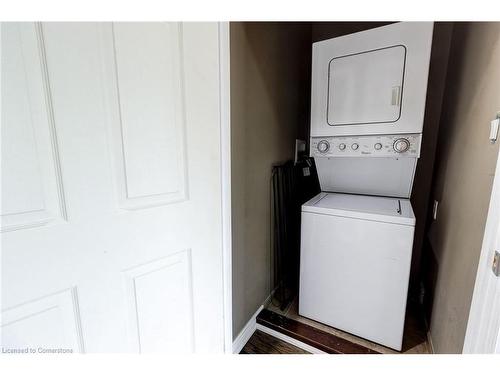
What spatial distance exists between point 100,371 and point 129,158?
2.16 feet

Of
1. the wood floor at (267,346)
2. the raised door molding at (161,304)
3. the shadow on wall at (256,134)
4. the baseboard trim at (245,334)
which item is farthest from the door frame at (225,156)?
the wood floor at (267,346)

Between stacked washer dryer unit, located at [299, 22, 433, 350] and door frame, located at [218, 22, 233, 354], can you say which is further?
stacked washer dryer unit, located at [299, 22, 433, 350]

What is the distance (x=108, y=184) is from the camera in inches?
26.4

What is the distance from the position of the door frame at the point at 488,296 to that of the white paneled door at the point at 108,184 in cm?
103

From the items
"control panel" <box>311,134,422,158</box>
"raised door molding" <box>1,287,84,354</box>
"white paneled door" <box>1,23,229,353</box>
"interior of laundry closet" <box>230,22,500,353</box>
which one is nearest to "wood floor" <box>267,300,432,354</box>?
"interior of laundry closet" <box>230,22,500,353</box>

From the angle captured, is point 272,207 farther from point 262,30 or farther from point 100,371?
point 100,371

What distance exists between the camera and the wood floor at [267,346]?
154cm

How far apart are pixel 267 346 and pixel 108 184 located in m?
1.56

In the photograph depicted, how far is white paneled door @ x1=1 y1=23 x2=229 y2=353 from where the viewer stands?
530mm

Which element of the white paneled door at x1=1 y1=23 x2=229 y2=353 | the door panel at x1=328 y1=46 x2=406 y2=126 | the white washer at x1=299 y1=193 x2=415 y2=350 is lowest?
the white washer at x1=299 y1=193 x2=415 y2=350

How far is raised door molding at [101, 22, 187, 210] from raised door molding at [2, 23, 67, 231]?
14 cm

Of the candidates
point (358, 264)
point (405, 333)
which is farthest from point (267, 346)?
point (405, 333)

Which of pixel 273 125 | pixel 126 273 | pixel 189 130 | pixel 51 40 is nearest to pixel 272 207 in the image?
pixel 273 125

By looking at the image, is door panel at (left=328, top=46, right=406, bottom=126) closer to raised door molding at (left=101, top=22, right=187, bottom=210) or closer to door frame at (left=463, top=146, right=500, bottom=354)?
door frame at (left=463, top=146, right=500, bottom=354)
